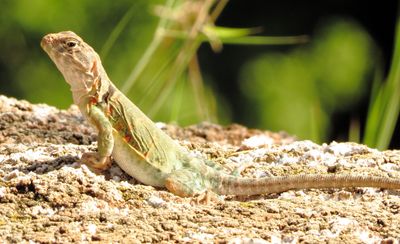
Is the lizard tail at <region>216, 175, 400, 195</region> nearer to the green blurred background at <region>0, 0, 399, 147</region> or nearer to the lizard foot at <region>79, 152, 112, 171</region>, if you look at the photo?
the lizard foot at <region>79, 152, 112, 171</region>

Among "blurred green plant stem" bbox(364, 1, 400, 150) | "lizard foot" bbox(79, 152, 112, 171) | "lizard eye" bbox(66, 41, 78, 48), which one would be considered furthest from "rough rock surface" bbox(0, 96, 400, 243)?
"blurred green plant stem" bbox(364, 1, 400, 150)

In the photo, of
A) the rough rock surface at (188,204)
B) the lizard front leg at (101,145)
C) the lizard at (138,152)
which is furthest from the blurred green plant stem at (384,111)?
the lizard front leg at (101,145)

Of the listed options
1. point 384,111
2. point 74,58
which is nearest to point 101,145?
point 74,58

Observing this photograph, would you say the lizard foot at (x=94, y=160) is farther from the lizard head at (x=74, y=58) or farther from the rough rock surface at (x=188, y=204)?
the lizard head at (x=74, y=58)

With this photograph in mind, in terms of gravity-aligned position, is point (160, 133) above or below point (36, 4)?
below

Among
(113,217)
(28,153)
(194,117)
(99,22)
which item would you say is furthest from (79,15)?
(113,217)

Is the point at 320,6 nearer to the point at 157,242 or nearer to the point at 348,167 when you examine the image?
the point at 348,167

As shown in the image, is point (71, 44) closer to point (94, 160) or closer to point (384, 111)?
point (94, 160)
